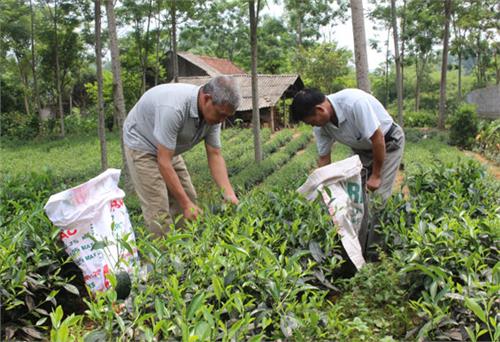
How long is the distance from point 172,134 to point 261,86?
20704 mm

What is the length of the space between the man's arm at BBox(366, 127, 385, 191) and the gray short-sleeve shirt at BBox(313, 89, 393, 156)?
5 cm

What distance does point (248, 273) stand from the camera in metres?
1.82

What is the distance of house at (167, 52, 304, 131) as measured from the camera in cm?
2197

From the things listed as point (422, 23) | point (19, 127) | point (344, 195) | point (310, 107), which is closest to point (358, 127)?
point (310, 107)

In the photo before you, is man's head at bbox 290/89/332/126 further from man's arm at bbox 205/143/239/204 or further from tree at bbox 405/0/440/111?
tree at bbox 405/0/440/111

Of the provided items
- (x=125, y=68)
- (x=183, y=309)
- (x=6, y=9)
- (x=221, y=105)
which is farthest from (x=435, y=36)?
(x=183, y=309)

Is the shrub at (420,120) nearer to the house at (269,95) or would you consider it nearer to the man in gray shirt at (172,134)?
the house at (269,95)

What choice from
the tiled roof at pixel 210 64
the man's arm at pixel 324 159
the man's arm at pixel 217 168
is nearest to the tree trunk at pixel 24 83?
the tiled roof at pixel 210 64

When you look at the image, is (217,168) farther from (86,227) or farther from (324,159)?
(86,227)

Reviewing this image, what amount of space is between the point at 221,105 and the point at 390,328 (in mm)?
1538

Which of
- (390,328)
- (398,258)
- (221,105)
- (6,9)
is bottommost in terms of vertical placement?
(390,328)

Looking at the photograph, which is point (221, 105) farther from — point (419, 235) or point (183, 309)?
point (183, 309)

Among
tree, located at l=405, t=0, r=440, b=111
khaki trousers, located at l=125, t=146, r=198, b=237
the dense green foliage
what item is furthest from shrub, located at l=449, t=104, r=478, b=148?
khaki trousers, located at l=125, t=146, r=198, b=237

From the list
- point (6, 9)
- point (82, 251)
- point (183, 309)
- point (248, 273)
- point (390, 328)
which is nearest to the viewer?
point (183, 309)
